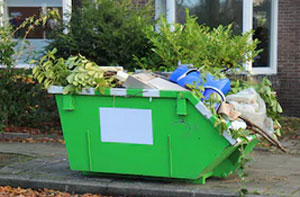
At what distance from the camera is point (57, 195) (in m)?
6.26

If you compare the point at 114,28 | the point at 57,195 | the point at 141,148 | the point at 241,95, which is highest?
the point at 114,28

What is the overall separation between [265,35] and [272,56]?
0.48m

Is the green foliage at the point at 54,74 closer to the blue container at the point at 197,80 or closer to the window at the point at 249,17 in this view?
the blue container at the point at 197,80

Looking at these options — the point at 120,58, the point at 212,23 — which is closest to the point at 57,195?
the point at 120,58

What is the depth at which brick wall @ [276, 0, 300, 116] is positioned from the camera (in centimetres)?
1138

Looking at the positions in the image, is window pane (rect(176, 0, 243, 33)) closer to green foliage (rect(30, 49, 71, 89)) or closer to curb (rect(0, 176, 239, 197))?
green foliage (rect(30, 49, 71, 89))

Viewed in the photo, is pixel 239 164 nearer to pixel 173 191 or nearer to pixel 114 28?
pixel 173 191

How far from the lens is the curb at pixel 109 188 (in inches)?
232

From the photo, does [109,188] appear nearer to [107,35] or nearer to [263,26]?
[107,35]

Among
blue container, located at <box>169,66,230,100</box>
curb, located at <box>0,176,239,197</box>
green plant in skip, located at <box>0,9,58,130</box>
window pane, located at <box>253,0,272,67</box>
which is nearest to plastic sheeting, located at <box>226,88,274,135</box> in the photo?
blue container, located at <box>169,66,230,100</box>

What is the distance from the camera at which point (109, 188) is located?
6.21 m

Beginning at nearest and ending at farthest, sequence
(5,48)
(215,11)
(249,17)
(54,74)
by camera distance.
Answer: (54,74), (5,48), (249,17), (215,11)

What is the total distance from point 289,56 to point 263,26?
85cm

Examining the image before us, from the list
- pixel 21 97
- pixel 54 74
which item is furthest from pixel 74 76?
pixel 21 97
